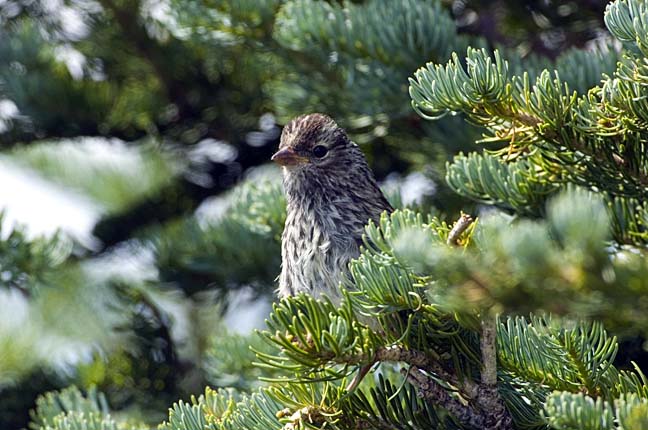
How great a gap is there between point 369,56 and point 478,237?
1287mm

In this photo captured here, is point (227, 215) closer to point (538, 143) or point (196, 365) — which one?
point (196, 365)

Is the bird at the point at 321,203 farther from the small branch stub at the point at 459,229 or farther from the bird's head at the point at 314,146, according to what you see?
the small branch stub at the point at 459,229

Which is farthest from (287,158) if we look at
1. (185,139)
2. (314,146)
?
(185,139)

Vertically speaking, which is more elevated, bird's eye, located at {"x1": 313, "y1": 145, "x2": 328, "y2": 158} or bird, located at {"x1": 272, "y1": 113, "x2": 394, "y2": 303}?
bird's eye, located at {"x1": 313, "y1": 145, "x2": 328, "y2": 158}

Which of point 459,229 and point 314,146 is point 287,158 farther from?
point 459,229

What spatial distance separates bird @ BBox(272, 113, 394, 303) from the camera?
2.48 meters

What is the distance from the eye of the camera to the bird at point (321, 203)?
248 cm

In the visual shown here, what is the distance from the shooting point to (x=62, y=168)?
4.20 m

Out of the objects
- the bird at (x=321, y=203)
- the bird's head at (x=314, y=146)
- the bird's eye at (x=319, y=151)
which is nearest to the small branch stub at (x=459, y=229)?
the bird at (x=321, y=203)

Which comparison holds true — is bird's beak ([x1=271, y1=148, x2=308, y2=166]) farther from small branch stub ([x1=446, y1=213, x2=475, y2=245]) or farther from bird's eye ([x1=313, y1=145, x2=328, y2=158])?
small branch stub ([x1=446, y1=213, x2=475, y2=245])

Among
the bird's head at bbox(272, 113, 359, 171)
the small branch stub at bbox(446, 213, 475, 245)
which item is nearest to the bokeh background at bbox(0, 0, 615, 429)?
the bird's head at bbox(272, 113, 359, 171)

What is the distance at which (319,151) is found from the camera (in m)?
3.06

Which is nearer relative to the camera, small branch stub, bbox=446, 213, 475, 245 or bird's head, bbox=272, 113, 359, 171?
small branch stub, bbox=446, 213, 475, 245

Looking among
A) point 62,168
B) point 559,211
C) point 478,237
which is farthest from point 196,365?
point 559,211
